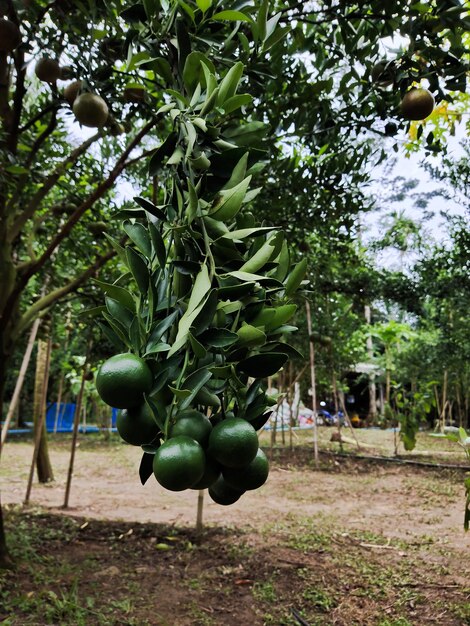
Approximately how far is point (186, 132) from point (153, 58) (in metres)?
0.27

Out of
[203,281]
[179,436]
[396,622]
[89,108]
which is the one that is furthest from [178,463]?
[396,622]

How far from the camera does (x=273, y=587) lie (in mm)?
3410

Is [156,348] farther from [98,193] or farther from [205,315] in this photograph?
[98,193]

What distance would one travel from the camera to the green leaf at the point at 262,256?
84 cm

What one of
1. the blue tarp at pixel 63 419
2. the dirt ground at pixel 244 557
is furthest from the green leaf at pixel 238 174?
the blue tarp at pixel 63 419

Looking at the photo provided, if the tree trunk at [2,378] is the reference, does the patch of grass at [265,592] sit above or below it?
below

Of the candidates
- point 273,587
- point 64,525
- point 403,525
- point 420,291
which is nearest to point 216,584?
point 273,587

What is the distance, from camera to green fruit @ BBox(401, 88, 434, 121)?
1.69 meters

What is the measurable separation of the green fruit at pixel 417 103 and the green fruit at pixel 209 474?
1.41 m

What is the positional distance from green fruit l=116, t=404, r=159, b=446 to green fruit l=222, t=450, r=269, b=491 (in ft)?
0.46

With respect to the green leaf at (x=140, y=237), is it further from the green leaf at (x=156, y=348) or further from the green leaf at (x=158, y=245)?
the green leaf at (x=156, y=348)

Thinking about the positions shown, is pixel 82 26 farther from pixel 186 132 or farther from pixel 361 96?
pixel 186 132

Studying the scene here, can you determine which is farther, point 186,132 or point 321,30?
point 321,30

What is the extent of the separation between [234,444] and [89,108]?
1.45m
